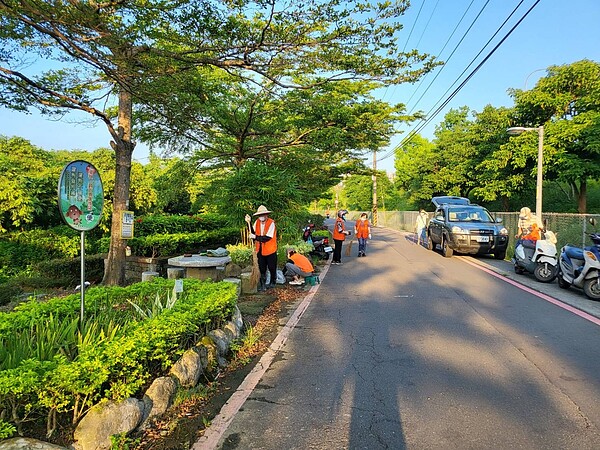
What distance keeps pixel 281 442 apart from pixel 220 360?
1.82 m

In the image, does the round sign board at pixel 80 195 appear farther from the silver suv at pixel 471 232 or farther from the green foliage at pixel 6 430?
the silver suv at pixel 471 232

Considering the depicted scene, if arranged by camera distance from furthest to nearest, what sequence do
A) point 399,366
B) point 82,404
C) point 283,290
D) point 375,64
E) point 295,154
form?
point 295,154 < point 283,290 < point 375,64 < point 399,366 < point 82,404

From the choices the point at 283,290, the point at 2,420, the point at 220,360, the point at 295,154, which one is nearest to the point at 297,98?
the point at 295,154

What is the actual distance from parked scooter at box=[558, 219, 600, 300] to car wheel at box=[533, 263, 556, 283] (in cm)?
65

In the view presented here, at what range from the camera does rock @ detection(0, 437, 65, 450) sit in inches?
101

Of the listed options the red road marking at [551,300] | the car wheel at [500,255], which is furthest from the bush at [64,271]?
the car wheel at [500,255]

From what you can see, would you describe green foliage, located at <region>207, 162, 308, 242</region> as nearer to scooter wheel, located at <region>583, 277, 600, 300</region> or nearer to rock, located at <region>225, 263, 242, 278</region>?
rock, located at <region>225, 263, 242, 278</region>

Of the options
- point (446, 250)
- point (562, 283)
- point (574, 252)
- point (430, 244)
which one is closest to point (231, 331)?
point (574, 252)

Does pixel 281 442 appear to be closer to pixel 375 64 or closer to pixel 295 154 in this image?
pixel 375 64

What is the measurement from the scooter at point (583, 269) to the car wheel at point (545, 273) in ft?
2.14

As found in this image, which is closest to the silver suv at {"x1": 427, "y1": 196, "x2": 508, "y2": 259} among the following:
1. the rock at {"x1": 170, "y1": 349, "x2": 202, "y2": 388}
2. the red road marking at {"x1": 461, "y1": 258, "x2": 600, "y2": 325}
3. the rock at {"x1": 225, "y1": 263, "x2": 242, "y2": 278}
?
the red road marking at {"x1": 461, "y1": 258, "x2": 600, "y2": 325}

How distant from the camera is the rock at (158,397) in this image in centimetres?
352

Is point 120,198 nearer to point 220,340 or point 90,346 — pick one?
point 220,340

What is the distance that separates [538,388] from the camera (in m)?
4.30
